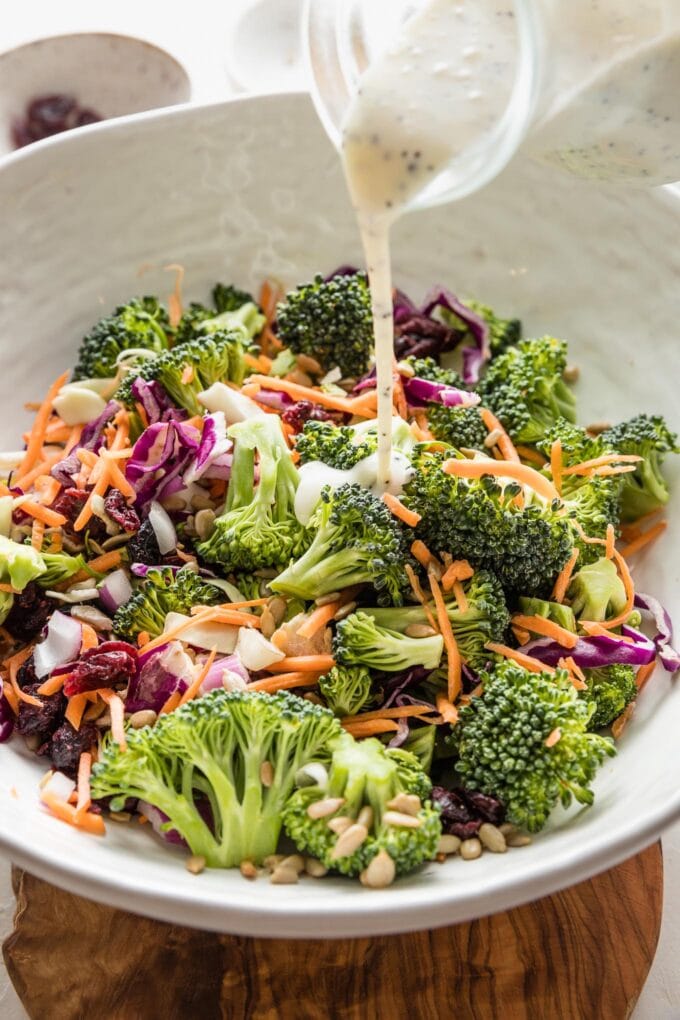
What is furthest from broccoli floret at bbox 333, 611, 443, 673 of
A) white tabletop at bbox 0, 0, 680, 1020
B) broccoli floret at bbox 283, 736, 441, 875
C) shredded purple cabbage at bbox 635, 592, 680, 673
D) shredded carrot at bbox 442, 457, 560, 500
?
white tabletop at bbox 0, 0, 680, 1020

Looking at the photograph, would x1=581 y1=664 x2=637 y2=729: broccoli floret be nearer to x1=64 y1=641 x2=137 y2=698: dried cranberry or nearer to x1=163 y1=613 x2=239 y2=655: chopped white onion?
x1=163 y1=613 x2=239 y2=655: chopped white onion

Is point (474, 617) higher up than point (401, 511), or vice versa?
point (401, 511)

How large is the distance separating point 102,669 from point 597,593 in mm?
1343

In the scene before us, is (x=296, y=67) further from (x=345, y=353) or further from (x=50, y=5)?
(x=345, y=353)

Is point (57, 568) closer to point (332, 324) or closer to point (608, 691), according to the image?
point (332, 324)

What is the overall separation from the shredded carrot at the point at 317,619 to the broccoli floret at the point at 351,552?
0.19ft

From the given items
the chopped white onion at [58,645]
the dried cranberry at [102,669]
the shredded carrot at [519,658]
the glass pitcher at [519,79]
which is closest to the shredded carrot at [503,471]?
the shredded carrot at [519,658]

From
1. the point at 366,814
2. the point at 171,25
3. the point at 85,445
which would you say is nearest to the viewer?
the point at 366,814

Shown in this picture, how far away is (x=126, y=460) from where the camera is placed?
3172mm

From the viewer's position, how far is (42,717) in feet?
9.15

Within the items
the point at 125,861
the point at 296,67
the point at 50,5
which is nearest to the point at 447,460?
the point at 125,861

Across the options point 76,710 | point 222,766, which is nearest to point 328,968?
point 222,766

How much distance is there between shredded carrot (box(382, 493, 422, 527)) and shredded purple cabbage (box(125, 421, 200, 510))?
2.10 feet

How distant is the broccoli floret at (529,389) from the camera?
3.45m
